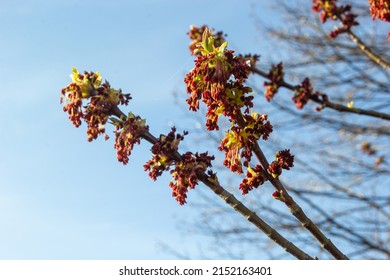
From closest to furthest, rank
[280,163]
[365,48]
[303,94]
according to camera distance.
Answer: [280,163]
[303,94]
[365,48]

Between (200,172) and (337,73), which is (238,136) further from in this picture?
(337,73)

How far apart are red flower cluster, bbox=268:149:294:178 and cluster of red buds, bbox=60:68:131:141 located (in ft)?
2.26

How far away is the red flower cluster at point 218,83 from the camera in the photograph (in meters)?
2.02

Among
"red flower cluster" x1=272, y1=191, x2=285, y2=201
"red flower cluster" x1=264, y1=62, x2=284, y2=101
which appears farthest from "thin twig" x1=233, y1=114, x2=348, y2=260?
"red flower cluster" x1=264, y1=62, x2=284, y2=101

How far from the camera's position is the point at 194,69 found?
2086 millimetres

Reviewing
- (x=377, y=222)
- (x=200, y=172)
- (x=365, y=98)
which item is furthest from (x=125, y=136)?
(x=365, y=98)

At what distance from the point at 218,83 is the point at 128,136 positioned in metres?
0.42

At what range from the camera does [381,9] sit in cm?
294

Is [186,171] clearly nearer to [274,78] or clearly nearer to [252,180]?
[252,180]

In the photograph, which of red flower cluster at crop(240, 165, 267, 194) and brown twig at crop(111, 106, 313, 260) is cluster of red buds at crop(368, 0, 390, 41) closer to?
red flower cluster at crop(240, 165, 267, 194)

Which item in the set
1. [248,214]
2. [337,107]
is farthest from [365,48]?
[248,214]

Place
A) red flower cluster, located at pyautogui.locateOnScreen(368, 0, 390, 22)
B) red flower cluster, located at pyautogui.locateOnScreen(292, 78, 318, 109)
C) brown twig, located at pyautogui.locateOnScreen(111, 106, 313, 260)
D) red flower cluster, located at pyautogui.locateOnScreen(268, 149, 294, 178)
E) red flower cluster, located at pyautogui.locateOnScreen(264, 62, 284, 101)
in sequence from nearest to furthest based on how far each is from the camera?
brown twig, located at pyautogui.locateOnScreen(111, 106, 313, 260) < red flower cluster, located at pyautogui.locateOnScreen(268, 149, 294, 178) < red flower cluster, located at pyautogui.locateOnScreen(368, 0, 390, 22) < red flower cluster, located at pyautogui.locateOnScreen(292, 78, 318, 109) < red flower cluster, located at pyautogui.locateOnScreen(264, 62, 284, 101)

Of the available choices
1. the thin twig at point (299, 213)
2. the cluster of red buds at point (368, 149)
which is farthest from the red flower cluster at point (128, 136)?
the cluster of red buds at point (368, 149)

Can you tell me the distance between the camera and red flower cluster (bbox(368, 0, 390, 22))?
2904 mm
